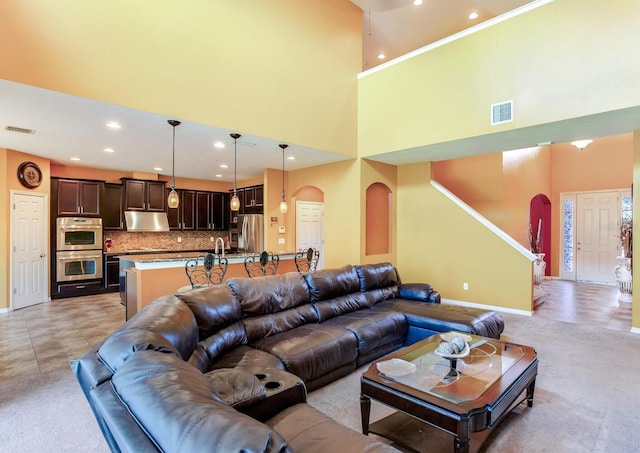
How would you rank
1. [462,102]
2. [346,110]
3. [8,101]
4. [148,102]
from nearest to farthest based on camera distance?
1. [8,101]
2. [148,102]
3. [462,102]
4. [346,110]

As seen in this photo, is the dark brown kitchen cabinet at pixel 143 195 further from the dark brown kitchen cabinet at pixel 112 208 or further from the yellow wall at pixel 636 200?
the yellow wall at pixel 636 200

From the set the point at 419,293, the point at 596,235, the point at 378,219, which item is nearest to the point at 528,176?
the point at 596,235

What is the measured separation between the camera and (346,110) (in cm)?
618

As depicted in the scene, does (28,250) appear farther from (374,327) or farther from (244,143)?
(374,327)

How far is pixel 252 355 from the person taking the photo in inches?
106

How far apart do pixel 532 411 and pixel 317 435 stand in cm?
205

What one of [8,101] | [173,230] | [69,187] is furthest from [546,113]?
[69,187]

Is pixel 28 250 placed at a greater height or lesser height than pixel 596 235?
lesser

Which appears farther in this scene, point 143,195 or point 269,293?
point 143,195

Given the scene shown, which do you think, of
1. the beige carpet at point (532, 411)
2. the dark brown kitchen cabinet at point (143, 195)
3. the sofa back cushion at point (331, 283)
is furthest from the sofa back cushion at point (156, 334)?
the dark brown kitchen cabinet at point (143, 195)

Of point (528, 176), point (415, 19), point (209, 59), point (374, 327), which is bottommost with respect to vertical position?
point (374, 327)

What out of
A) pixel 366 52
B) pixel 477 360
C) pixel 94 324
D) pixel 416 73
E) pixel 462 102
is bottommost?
pixel 94 324

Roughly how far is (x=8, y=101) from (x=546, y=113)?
6254mm

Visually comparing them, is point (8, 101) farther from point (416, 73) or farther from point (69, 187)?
point (416, 73)
